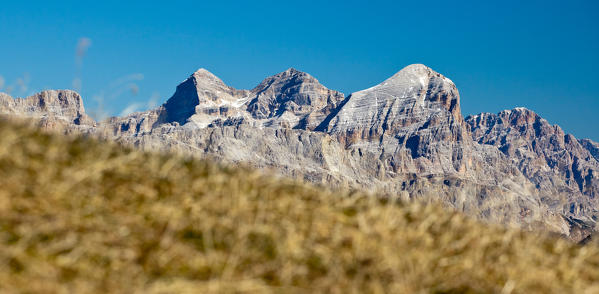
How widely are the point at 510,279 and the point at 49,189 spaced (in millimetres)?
6968

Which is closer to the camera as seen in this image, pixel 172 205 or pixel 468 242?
pixel 172 205

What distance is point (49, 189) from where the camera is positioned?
31.9 ft

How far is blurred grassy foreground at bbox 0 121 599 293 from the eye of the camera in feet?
27.5

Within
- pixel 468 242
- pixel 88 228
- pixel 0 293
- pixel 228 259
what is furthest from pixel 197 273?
pixel 468 242

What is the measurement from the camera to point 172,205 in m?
10.3

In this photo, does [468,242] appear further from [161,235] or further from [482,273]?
[161,235]

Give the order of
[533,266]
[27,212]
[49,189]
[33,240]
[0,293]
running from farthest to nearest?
1. [533,266]
2. [49,189]
3. [27,212]
4. [33,240]
5. [0,293]

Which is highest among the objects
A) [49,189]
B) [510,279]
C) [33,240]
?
[49,189]

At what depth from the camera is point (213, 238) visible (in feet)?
31.4

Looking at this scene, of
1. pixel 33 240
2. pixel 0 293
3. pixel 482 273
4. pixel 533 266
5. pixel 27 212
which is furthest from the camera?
pixel 533 266

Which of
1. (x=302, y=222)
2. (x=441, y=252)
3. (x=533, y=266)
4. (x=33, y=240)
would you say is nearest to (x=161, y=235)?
(x=33, y=240)

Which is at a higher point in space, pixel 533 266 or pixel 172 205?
pixel 172 205

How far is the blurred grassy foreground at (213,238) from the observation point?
8391 mm

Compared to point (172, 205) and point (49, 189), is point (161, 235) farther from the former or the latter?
point (49, 189)
